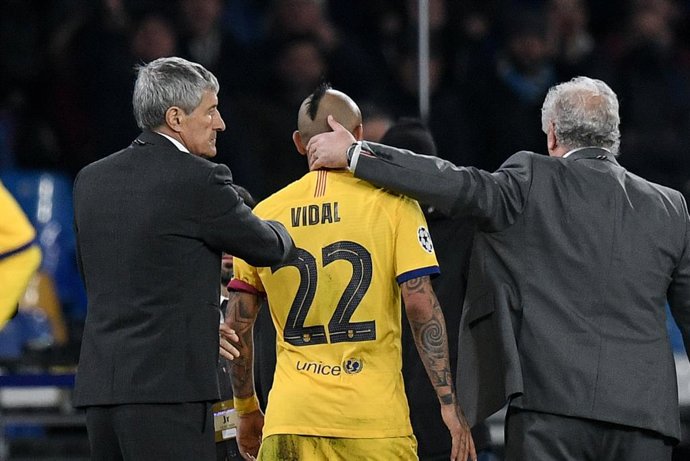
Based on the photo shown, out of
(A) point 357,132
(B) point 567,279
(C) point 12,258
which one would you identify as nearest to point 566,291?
(B) point 567,279

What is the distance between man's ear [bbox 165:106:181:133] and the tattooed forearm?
621mm

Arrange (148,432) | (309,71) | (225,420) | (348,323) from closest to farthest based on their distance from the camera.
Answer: (148,432)
(348,323)
(225,420)
(309,71)

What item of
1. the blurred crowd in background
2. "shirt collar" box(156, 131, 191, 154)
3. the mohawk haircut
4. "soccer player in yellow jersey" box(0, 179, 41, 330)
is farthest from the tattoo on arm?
the blurred crowd in background

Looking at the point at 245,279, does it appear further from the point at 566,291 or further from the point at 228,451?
the point at 566,291

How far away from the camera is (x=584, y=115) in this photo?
394cm

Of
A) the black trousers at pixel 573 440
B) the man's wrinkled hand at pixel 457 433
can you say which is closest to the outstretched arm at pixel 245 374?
the man's wrinkled hand at pixel 457 433

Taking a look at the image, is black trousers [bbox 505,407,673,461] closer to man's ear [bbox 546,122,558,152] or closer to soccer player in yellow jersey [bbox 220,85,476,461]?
soccer player in yellow jersey [bbox 220,85,476,461]

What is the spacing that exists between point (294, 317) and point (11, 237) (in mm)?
906

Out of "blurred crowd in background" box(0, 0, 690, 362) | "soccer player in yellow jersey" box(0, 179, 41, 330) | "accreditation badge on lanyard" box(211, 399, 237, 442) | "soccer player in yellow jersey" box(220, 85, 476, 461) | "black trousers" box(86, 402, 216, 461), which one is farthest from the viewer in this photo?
"blurred crowd in background" box(0, 0, 690, 362)

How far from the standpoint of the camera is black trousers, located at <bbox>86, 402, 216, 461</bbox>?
135 inches

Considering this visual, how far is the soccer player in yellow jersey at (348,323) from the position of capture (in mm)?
3715

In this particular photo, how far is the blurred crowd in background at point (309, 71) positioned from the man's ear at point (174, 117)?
4338mm

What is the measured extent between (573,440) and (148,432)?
119 cm

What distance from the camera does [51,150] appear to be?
866cm
